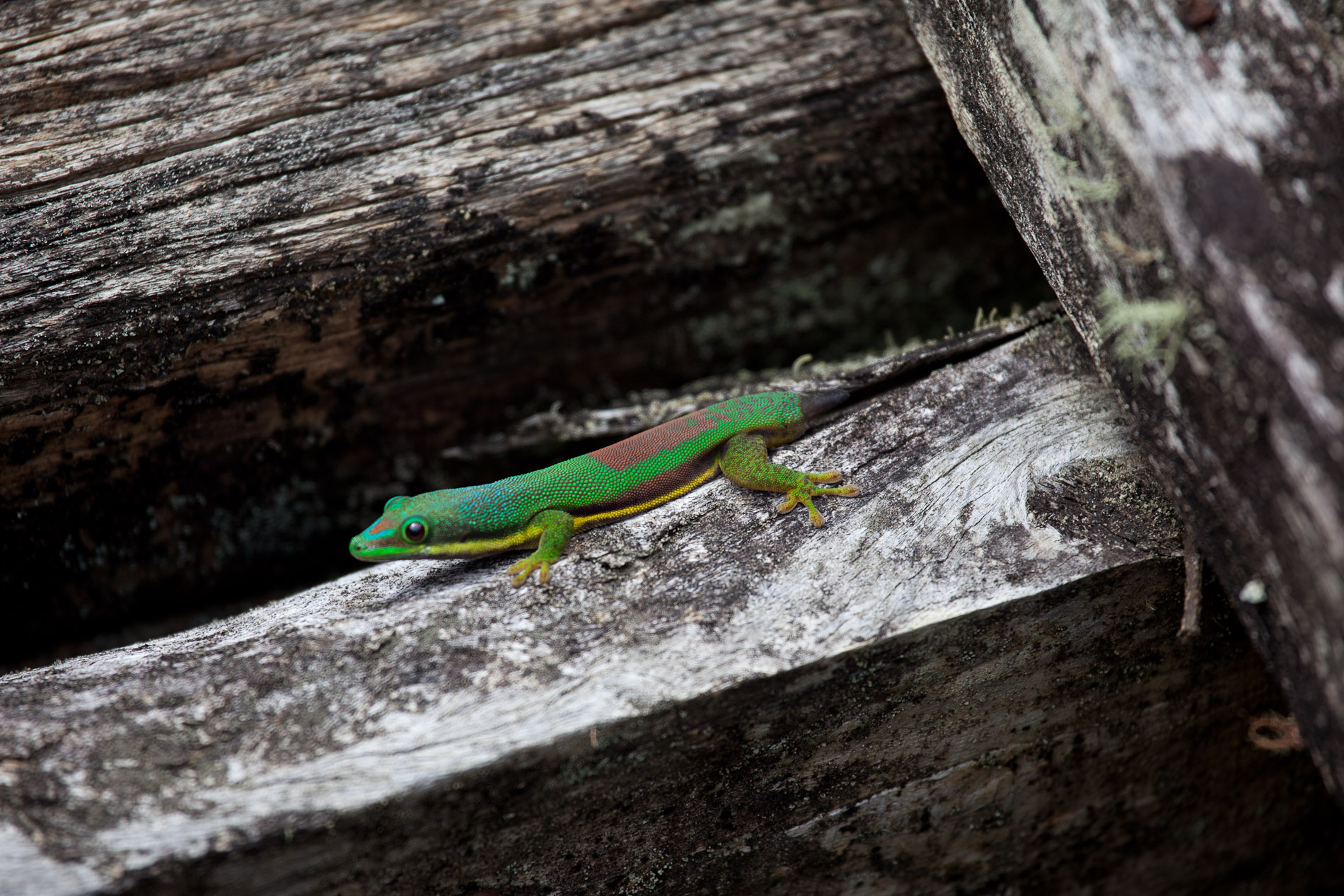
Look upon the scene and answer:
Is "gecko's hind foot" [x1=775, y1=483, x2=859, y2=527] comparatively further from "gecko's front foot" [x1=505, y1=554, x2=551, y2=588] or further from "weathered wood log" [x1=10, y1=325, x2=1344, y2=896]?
"gecko's front foot" [x1=505, y1=554, x2=551, y2=588]

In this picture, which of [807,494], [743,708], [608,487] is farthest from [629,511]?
[743,708]

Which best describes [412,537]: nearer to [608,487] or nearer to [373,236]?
[608,487]

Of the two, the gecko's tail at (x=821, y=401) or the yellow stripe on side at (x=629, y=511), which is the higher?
the gecko's tail at (x=821, y=401)

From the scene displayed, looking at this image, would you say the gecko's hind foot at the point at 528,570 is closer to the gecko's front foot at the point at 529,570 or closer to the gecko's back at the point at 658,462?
the gecko's front foot at the point at 529,570

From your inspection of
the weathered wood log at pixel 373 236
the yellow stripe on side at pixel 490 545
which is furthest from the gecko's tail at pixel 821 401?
the yellow stripe on side at pixel 490 545

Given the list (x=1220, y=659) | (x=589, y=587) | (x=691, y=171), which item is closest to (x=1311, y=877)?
(x=1220, y=659)

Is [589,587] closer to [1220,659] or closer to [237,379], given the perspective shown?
[237,379]

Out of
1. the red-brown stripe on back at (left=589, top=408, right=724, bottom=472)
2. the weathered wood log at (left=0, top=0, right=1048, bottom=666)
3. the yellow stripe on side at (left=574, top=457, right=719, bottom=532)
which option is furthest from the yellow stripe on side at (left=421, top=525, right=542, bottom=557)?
the weathered wood log at (left=0, top=0, right=1048, bottom=666)
